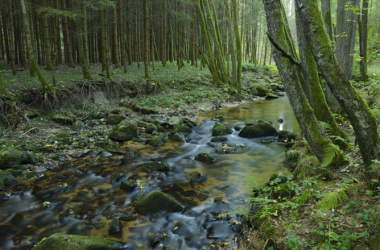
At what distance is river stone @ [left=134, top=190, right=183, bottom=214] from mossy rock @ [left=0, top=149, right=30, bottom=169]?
413 centimetres

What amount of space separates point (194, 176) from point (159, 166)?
4.06 feet

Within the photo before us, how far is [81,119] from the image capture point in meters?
11.1

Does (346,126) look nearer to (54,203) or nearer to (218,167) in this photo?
(218,167)

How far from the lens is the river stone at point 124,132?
31.3 feet

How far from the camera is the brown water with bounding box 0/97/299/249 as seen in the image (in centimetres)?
435

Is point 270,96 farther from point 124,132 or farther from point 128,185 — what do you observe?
point 128,185

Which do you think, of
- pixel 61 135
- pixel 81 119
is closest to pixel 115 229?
pixel 61 135

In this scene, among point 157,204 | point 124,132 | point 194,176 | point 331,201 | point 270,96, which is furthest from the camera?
point 270,96

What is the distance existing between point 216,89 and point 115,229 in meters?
15.6

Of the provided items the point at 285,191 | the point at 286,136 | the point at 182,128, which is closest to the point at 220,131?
the point at 182,128

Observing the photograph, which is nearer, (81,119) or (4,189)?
(4,189)

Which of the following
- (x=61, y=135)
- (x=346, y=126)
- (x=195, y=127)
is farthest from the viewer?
(x=195, y=127)

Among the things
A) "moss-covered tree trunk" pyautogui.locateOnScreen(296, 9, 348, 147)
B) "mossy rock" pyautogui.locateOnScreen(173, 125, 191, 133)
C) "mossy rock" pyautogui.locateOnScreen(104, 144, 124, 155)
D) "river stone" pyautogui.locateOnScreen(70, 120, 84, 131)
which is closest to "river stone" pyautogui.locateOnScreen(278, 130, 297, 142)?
"mossy rock" pyautogui.locateOnScreen(173, 125, 191, 133)

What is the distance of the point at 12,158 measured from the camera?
6754 millimetres
